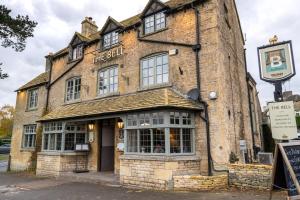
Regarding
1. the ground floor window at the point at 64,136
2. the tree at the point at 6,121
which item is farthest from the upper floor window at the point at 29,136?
the tree at the point at 6,121

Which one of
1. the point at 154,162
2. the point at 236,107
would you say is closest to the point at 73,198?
the point at 154,162

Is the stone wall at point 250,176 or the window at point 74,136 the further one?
the window at point 74,136

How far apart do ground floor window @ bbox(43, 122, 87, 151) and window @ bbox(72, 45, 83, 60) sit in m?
5.02

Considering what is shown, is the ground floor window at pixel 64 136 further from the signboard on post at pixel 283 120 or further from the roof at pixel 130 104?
the signboard on post at pixel 283 120

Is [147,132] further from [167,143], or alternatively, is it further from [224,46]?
[224,46]

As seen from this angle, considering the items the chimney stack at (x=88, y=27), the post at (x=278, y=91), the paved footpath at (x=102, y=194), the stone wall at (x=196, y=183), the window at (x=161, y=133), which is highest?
the chimney stack at (x=88, y=27)

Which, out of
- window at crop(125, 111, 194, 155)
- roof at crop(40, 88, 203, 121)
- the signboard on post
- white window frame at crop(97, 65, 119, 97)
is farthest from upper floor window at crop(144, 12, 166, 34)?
the signboard on post

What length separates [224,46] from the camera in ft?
41.5

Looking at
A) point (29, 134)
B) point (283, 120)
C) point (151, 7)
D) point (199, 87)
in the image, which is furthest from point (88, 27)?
point (283, 120)

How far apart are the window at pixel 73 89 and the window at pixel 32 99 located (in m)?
4.25

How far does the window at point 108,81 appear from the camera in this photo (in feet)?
49.8

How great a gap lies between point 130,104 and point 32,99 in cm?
1225

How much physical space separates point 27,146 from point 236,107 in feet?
51.9

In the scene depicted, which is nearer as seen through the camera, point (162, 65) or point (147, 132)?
point (147, 132)
